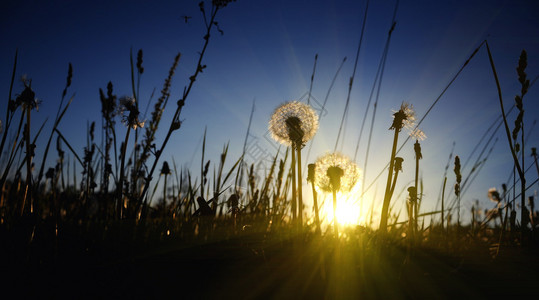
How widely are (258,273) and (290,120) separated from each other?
1.83m

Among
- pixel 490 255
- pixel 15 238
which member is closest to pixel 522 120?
pixel 490 255

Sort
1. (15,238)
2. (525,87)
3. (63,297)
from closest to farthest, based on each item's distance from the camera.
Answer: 1. (63,297)
2. (15,238)
3. (525,87)

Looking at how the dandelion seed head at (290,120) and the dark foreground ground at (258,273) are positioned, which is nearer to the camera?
the dark foreground ground at (258,273)

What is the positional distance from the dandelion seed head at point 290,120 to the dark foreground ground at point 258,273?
4.80 ft

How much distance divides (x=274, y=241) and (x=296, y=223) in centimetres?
33

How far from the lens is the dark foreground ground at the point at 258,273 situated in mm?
1111

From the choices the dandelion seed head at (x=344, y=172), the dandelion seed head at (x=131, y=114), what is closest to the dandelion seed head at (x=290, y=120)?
the dandelion seed head at (x=344, y=172)

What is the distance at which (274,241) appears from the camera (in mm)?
1733

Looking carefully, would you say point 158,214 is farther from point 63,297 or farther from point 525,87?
point 525,87

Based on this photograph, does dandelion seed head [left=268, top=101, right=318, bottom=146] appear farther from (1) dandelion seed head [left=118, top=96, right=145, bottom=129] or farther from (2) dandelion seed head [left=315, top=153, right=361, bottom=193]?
(1) dandelion seed head [left=118, top=96, right=145, bottom=129]

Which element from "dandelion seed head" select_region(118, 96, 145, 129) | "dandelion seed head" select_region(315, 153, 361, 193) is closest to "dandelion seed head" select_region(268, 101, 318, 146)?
"dandelion seed head" select_region(315, 153, 361, 193)

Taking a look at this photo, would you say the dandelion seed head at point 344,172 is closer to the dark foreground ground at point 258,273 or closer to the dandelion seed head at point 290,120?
the dandelion seed head at point 290,120

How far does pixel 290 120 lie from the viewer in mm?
2877

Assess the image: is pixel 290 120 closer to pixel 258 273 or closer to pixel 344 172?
pixel 344 172
